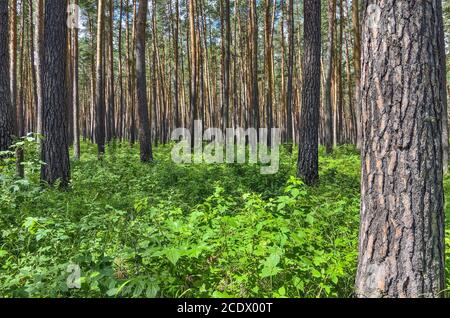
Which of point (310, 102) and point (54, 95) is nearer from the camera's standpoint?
point (54, 95)

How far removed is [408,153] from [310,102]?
18.5 ft

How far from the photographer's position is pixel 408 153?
2.54 m

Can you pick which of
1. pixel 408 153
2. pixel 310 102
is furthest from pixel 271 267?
pixel 310 102

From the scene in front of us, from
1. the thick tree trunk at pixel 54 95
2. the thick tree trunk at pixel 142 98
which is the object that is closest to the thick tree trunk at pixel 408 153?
the thick tree trunk at pixel 54 95

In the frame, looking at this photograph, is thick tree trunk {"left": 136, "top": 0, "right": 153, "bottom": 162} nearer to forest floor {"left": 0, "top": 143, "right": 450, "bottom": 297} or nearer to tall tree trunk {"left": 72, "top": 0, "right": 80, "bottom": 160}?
tall tree trunk {"left": 72, "top": 0, "right": 80, "bottom": 160}

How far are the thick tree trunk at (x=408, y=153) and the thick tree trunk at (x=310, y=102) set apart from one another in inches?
209

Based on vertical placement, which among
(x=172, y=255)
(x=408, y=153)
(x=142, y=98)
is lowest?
(x=172, y=255)

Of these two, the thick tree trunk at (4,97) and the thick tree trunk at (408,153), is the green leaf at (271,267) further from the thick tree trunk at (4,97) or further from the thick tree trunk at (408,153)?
the thick tree trunk at (4,97)

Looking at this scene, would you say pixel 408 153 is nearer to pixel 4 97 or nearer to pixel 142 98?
pixel 4 97

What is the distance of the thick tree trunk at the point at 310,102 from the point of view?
7.91 meters

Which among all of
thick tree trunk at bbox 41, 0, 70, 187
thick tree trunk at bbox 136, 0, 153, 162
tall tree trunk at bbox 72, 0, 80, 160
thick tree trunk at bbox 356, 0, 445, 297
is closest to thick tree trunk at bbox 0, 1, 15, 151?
thick tree trunk at bbox 41, 0, 70, 187

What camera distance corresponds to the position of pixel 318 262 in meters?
3.00
